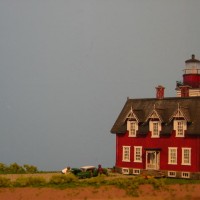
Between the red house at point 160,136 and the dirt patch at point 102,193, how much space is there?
486 centimetres

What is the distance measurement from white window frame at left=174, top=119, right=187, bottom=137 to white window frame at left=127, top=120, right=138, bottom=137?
4987 millimetres

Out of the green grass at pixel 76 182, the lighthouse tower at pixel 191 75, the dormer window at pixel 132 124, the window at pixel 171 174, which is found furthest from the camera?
the lighthouse tower at pixel 191 75

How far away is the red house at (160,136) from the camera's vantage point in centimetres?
4738

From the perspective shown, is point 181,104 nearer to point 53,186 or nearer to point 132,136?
point 132,136

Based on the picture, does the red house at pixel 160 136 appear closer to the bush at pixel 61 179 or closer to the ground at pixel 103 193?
the ground at pixel 103 193

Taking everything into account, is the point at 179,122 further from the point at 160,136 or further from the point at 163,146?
the point at 163,146

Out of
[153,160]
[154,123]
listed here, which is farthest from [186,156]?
[154,123]

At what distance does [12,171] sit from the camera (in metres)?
52.0

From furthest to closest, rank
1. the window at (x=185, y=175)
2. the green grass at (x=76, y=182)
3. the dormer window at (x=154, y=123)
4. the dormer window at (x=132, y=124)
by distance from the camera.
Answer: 1. the dormer window at (x=132, y=124)
2. the dormer window at (x=154, y=123)
3. the window at (x=185, y=175)
4. the green grass at (x=76, y=182)

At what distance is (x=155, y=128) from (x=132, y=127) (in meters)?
2.98

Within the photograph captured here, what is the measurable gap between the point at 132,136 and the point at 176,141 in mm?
5514

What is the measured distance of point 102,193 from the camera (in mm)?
40156

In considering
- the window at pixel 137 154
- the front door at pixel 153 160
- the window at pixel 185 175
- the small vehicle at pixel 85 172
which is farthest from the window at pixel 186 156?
the small vehicle at pixel 85 172

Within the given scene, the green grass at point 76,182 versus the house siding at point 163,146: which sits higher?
the house siding at point 163,146
